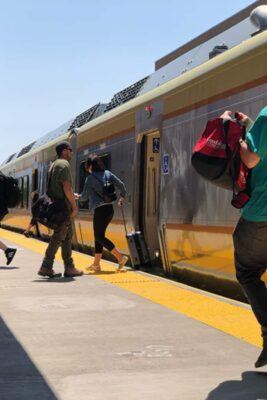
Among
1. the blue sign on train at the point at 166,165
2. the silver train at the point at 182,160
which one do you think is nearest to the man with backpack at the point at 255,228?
the silver train at the point at 182,160

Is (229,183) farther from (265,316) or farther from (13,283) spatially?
(13,283)

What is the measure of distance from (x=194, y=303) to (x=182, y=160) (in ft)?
6.35

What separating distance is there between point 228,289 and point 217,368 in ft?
8.50

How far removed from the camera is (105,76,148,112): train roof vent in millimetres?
10359

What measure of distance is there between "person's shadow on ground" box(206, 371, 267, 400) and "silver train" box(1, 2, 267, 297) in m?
2.45

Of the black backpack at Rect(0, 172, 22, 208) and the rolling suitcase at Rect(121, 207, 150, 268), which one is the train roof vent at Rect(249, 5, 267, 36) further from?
the black backpack at Rect(0, 172, 22, 208)

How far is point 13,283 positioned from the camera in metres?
7.43

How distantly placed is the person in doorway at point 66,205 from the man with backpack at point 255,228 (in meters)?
4.39

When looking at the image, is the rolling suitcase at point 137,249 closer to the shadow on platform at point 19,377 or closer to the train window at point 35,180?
the shadow on platform at point 19,377

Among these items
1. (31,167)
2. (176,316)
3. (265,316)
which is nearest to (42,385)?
(265,316)

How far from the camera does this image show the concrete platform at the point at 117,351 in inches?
132

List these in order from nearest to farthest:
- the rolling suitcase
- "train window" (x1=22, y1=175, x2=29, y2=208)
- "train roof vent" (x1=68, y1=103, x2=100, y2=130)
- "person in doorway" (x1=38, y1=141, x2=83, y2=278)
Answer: "person in doorway" (x1=38, y1=141, x2=83, y2=278) → the rolling suitcase → "train roof vent" (x1=68, y1=103, x2=100, y2=130) → "train window" (x1=22, y1=175, x2=29, y2=208)

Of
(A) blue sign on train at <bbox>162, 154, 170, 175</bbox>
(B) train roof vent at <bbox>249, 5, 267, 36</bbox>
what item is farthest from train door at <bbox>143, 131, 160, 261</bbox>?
(B) train roof vent at <bbox>249, 5, 267, 36</bbox>

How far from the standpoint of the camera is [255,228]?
350 centimetres
